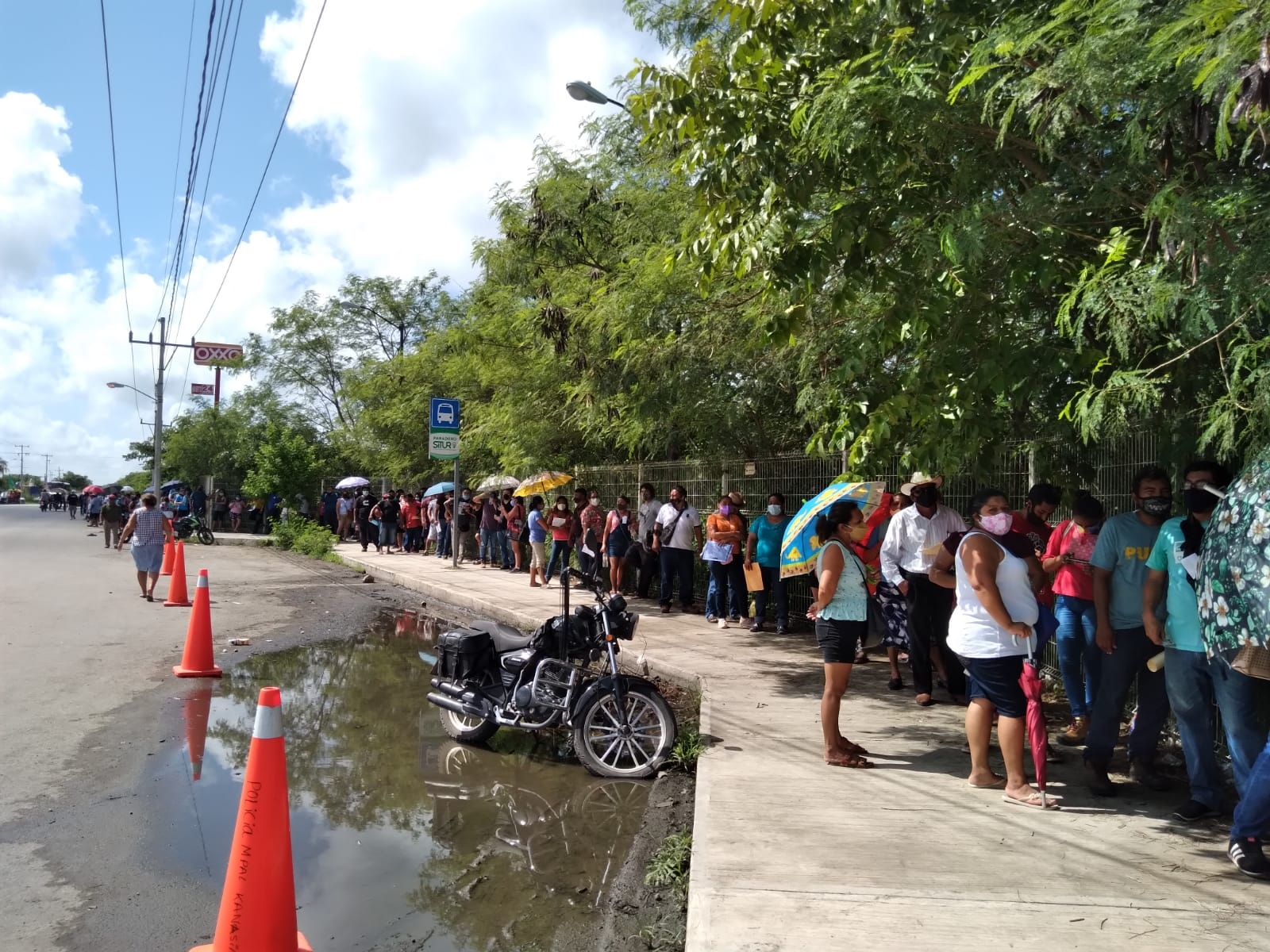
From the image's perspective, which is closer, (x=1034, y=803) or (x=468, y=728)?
(x=1034, y=803)

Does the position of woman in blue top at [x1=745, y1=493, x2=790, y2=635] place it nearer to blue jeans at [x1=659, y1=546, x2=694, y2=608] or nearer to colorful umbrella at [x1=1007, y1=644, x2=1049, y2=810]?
blue jeans at [x1=659, y1=546, x2=694, y2=608]

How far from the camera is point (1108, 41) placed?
411 centimetres

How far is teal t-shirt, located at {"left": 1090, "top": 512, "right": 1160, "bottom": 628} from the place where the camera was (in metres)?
5.37

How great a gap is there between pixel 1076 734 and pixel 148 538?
1268cm

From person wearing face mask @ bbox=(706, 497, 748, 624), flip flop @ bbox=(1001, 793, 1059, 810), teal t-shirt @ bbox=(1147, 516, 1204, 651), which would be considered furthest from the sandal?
person wearing face mask @ bbox=(706, 497, 748, 624)

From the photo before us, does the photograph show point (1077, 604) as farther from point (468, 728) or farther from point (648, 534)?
point (648, 534)

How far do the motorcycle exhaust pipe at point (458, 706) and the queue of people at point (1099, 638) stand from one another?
2400mm

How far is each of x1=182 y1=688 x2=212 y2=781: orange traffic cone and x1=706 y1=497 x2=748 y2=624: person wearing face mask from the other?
6.09 metres

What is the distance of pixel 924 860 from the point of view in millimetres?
4359

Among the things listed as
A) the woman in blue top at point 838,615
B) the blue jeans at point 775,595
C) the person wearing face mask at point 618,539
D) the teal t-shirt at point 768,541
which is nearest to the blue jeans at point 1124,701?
the woman in blue top at point 838,615

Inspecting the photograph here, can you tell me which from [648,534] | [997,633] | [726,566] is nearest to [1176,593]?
[997,633]

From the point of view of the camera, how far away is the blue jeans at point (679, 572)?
1320 centimetres

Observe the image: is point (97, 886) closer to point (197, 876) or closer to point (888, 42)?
point (197, 876)

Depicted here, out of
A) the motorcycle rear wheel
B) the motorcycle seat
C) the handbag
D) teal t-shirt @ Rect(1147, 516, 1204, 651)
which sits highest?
teal t-shirt @ Rect(1147, 516, 1204, 651)
